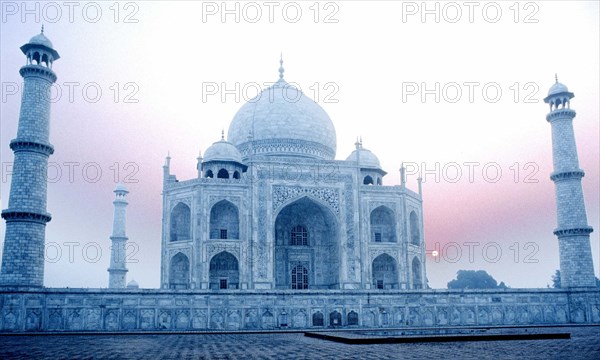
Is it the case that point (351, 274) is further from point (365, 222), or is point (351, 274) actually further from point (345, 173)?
point (345, 173)

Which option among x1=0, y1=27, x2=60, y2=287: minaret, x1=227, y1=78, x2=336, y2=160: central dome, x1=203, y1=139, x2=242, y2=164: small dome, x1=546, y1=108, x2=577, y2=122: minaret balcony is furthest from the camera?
x1=227, y1=78, x2=336, y2=160: central dome

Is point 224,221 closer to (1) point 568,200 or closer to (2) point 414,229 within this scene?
(2) point 414,229

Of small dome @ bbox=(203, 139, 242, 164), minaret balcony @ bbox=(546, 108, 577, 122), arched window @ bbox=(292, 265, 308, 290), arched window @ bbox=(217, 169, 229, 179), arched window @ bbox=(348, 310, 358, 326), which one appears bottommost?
arched window @ bbox=(348, 310, 358, 326)

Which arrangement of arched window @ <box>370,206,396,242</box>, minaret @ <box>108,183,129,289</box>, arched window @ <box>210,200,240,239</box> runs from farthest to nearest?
minaret @ <box>108,183,129,289</box> → arched window @ <box>370,206,396,242</box> → arched window @ <box>210,200,240,239</box>

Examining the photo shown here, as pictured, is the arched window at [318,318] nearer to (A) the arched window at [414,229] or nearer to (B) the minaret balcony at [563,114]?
(A) the arched window at [414,229]

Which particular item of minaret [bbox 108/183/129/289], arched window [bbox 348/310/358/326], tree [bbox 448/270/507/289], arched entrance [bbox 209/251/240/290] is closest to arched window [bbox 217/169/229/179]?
arched entrance [bbox 209/251/240/290]

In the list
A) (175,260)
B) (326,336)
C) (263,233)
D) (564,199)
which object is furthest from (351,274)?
(326,336)

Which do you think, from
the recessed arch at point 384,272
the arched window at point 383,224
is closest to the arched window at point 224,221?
the arched window at point 383,224

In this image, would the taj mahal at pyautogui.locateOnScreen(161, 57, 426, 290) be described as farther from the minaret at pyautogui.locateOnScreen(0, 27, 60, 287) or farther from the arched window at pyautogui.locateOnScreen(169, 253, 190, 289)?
the minaret at pyautogui.locateOnScreen(0, 27, 60, 287)
